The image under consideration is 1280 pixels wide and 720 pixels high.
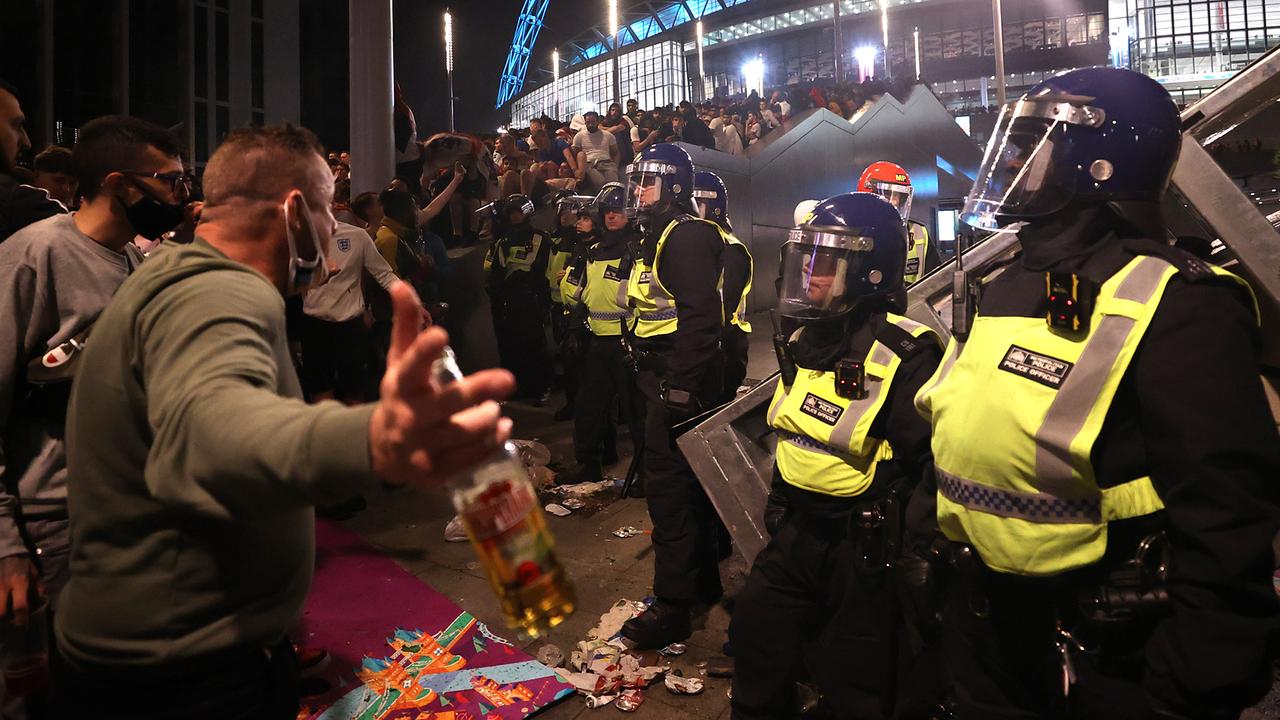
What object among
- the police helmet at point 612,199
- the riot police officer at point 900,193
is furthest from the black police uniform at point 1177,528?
the police helmet at point 612,199

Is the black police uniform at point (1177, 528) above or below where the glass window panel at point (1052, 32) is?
below

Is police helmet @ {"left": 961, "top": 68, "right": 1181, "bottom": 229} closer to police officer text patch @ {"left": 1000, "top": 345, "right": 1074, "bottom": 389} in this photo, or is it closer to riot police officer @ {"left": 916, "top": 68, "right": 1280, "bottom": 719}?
riot police officer @ {"left": 916, "top": 68, "right": 1280, "bottom": 719}

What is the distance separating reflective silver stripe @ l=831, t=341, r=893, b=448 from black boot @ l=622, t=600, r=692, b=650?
180 centimetres

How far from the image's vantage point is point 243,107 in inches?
1114

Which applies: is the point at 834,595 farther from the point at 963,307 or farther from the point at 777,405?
the point at 963,307

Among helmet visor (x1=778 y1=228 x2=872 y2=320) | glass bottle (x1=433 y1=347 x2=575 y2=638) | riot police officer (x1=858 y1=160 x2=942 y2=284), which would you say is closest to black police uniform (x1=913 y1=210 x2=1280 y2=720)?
helmet visor (x1=778 y1=228 x2=872 y2=320)

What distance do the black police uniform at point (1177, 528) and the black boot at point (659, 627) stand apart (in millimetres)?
2280

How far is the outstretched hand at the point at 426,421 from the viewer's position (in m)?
0.96

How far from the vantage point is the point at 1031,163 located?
6.69 feet

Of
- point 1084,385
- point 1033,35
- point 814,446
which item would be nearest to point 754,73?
point 1033,35

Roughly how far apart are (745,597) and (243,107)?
1231 inches

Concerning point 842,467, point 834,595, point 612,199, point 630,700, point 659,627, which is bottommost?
point 630,700

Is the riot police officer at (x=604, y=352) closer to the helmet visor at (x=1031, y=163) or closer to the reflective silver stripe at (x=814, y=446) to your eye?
the reflective silver stripe at (x=814, y=446)

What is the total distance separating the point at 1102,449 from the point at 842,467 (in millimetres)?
1084
